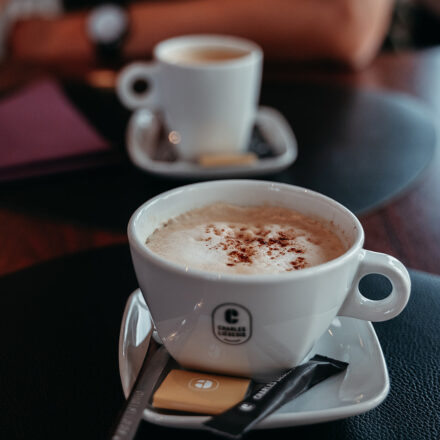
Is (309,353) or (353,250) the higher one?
(353,250)

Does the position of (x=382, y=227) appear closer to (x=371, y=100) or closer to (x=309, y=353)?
(x=309, y=353)

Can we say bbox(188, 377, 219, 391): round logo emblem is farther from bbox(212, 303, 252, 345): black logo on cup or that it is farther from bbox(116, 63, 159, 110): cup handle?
bbox(116, 63, 159, 110): cup handle

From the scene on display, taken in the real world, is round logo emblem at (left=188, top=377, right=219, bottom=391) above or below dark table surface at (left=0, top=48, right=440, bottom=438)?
above

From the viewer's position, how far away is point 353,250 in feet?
1.60

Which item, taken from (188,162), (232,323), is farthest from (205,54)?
(232,323)

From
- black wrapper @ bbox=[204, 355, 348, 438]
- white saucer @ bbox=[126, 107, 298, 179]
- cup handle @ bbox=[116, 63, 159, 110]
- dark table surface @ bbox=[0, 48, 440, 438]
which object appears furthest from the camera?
cup handle @ bbox=[116, 63, 159, 110]

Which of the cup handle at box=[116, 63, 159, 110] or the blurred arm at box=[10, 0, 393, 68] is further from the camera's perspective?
the blurred arm at box=[10, 0, 393, 68]

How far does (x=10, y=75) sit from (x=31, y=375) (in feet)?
3.81

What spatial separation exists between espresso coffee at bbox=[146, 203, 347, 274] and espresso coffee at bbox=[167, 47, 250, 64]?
61 centimetres

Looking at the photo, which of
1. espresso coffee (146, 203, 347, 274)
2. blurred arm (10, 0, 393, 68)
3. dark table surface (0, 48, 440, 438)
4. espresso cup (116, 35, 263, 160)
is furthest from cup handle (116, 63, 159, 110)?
blurred arm (10, 0, 393, 68)

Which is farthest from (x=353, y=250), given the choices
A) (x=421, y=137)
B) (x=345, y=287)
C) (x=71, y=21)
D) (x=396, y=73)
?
(x=71, y=21)

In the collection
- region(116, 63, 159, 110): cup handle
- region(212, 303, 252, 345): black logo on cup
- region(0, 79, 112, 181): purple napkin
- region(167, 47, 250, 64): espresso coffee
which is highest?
region(212, 303, 252, 345): black logo on cup

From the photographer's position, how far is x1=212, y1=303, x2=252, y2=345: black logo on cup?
0.46m

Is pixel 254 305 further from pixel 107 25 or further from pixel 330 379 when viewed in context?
pixel 107 25
